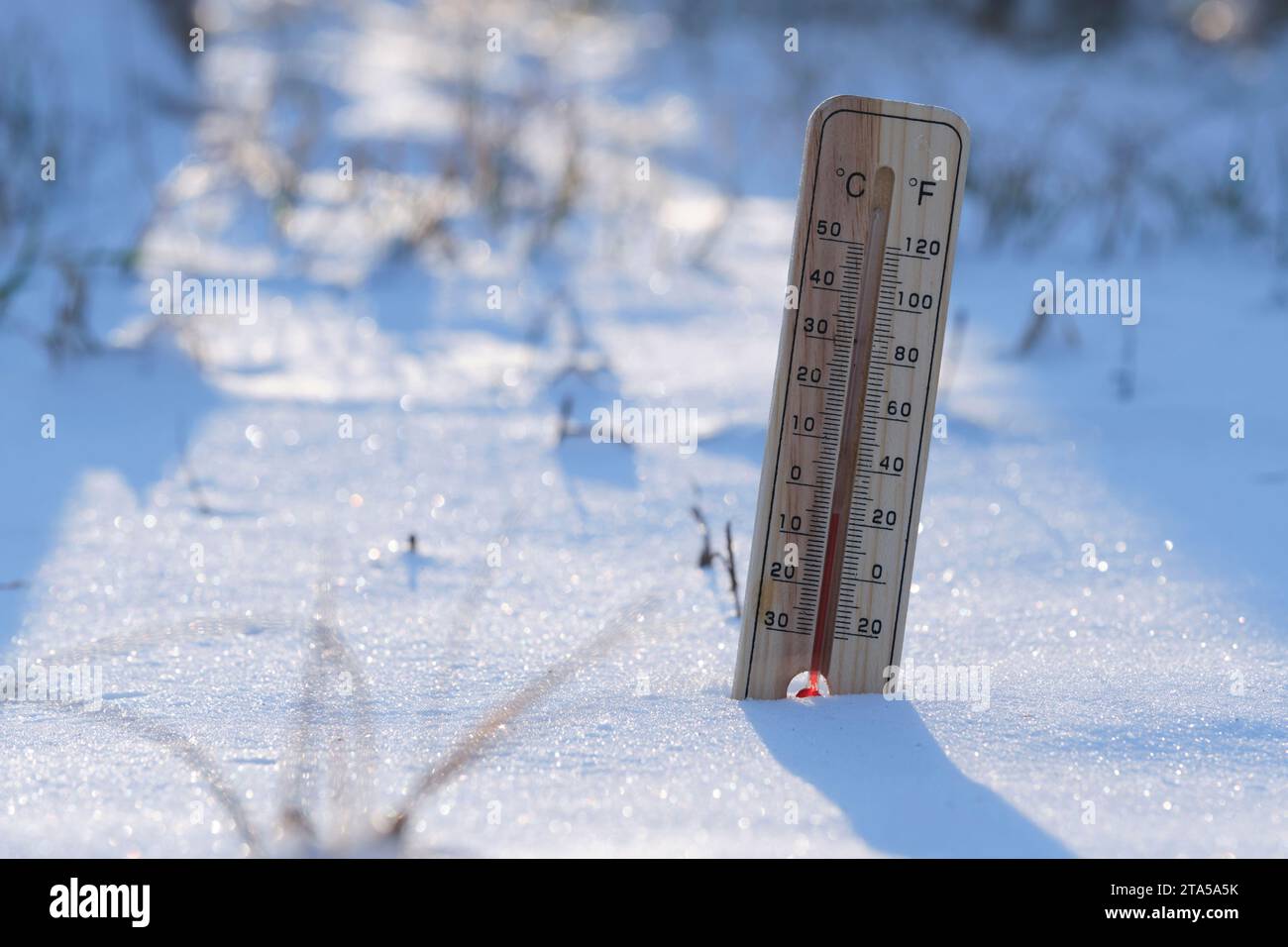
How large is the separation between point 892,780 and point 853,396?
1.27 ft

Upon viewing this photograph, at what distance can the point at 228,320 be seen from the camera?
3305 millimetres

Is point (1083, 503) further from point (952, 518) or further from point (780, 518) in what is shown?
point (780, 518)

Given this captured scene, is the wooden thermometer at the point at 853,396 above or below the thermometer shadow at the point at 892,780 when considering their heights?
above

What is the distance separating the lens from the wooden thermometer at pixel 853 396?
4.11 ft

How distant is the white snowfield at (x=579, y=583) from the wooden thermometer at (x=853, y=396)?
8cm

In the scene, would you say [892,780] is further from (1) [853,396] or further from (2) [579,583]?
(2) [579,583]

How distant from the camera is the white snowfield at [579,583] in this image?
1.08 metres

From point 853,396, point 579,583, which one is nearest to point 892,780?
point 853,396

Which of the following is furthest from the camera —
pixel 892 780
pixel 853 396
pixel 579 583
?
pixel 579 583

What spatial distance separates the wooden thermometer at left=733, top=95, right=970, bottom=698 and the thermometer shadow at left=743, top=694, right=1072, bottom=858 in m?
0.05

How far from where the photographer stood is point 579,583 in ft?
5.90

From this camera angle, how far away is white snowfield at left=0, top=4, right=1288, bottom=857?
1075mm

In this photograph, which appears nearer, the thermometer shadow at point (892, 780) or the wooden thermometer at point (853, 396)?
the thermometer shadow at point (892, 780)

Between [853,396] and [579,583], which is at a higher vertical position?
[853,396]
